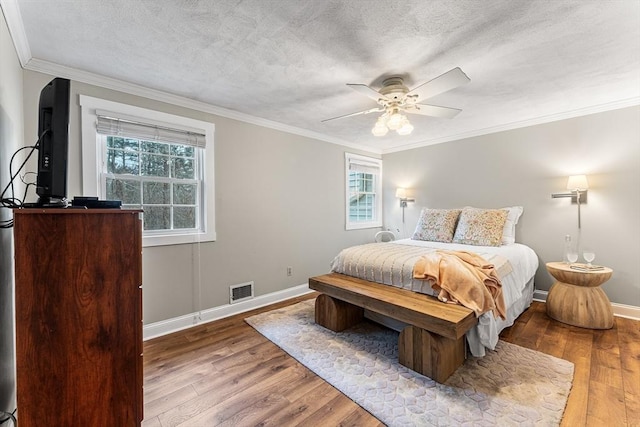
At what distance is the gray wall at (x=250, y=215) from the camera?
256cm

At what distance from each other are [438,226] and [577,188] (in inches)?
59.9

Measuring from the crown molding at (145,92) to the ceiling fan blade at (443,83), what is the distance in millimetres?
1858

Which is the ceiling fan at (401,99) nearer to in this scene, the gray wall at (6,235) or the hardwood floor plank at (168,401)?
the gray wall at (6,235)

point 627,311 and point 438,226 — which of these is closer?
point 627,311

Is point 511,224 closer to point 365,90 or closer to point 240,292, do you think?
point 365,90

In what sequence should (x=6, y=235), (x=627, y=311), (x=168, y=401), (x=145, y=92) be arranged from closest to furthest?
1. (x=6, y=235)
2. (x=168, y=401)
3. (x=145, y=92)
4. (x=627, y=311)

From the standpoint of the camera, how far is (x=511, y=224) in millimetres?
3438

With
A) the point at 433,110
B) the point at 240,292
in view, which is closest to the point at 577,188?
the point at 433,110

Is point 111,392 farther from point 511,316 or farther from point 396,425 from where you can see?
point 511,316

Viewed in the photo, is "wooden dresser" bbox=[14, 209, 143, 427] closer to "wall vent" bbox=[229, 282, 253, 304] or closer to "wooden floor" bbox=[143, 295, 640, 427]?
"wooden floor" bbox=[143, 295, 640, 427]

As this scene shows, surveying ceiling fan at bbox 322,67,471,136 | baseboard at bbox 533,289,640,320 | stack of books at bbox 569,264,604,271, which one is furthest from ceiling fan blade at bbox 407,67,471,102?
baseboard at bbox 533,289,640,320

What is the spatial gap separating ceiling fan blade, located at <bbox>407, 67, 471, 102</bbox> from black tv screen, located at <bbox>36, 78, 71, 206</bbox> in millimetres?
2135

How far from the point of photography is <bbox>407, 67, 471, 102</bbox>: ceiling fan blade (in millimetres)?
1811

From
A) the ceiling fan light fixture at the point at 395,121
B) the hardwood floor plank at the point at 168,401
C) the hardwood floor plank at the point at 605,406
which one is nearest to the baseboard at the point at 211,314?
the hardwood floor plank at the point at 168,401
